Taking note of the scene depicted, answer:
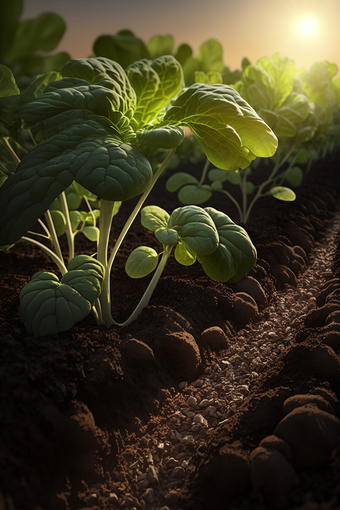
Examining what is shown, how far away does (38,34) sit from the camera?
1896 mm

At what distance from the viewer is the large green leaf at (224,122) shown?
0.86m

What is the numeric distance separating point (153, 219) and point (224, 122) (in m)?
0.40

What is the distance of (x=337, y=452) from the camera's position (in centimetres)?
71

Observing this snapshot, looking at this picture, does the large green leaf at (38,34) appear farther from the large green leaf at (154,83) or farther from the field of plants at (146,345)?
the large green leaf at (154,83)

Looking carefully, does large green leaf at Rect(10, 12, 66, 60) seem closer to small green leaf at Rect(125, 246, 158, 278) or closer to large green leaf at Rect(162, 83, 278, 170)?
large green leaf at Rect(162, 83, 278, 170)

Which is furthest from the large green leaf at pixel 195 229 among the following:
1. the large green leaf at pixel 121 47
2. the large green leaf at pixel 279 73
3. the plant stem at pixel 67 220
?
the large green leaf at pixel 279 73

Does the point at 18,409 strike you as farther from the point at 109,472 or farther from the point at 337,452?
the point at 337,452

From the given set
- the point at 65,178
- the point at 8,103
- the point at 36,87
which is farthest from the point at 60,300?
the point at 36,87

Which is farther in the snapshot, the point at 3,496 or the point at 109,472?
the point at 109,472

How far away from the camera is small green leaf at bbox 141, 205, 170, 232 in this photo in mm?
1125

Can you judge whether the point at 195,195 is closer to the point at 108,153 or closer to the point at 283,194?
the point at 283,194

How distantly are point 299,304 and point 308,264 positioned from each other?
586 mm

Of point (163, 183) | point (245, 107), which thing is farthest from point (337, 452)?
point (163, 183)

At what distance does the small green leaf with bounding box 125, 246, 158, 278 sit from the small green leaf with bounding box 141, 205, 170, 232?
0.30 ft
